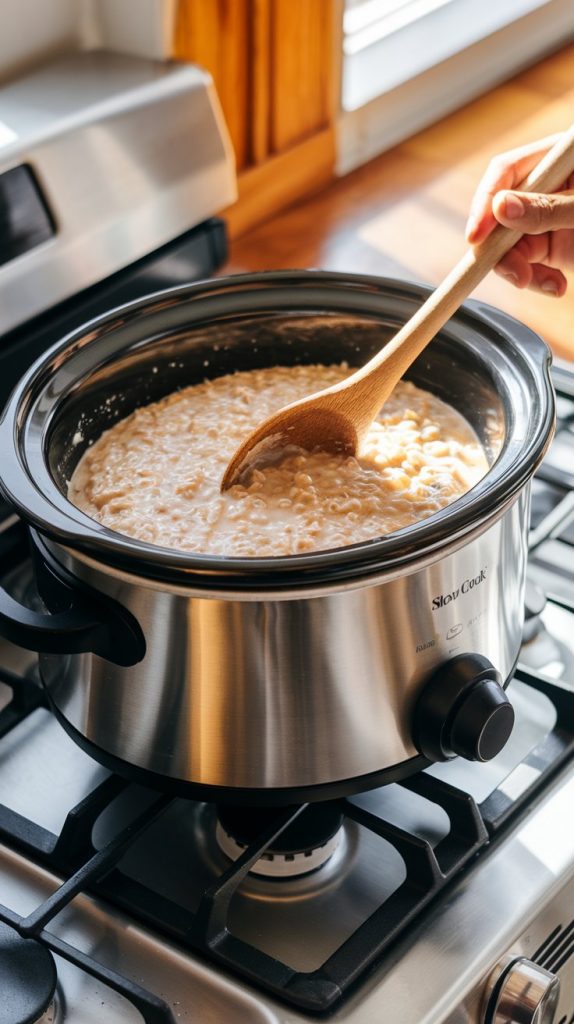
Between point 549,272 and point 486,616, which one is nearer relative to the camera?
point 486,616

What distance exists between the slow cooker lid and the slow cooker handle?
0.05 metres

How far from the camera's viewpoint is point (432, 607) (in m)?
0.70

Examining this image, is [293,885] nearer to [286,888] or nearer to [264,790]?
[286,888]

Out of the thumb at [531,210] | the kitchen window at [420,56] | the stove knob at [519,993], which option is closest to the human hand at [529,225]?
the thumb at [531,210]

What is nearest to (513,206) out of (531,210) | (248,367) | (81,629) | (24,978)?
(531,210)

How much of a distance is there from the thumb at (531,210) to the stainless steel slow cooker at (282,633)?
0.08 meters

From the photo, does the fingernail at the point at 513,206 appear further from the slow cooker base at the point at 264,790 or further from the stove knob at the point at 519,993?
the stove knob at the point at 519,993

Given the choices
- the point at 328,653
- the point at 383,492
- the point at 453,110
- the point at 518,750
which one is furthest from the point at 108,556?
the point at 453,110

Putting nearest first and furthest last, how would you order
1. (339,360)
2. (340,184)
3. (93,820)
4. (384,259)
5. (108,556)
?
(108,556)
(93,820)
(339,360)
(384,259)
(340,184)

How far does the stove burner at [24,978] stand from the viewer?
0.68 metres

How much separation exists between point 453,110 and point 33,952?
1.39 metres

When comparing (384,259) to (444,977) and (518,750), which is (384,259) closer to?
(518,750)

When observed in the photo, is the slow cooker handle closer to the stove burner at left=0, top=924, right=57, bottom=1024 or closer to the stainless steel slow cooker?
the stainless steel slow cooker

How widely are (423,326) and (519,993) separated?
421mm
